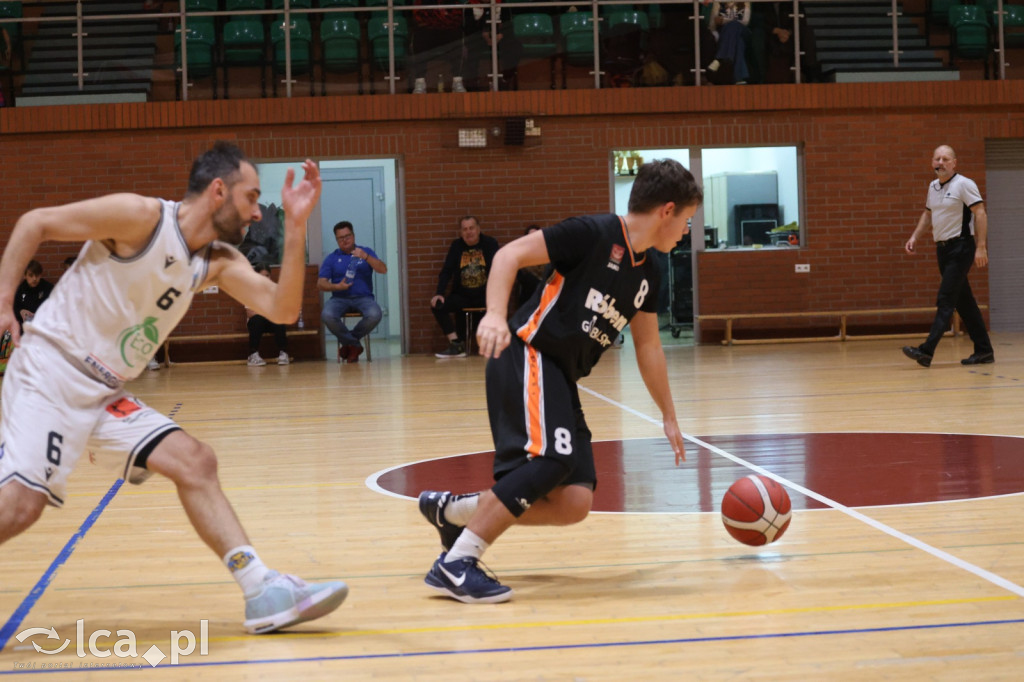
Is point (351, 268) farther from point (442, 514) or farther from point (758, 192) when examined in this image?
point (442, 514)

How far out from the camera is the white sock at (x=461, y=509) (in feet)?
12.4

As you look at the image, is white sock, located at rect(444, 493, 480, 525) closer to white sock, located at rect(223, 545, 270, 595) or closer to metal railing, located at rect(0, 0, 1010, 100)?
white sock, located at rect(223, 545, 270, 595)

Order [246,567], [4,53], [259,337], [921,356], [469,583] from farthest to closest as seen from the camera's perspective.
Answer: [4,53]
[259,337]
[921,356]
[469,583]
[246,567]

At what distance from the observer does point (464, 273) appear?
14.6 meters

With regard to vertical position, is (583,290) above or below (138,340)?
above

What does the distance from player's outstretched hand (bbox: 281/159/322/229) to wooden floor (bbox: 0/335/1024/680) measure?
120 cm

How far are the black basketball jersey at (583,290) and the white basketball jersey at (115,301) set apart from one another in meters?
1.14

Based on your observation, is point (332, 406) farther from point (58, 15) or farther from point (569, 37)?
point (58, 15)

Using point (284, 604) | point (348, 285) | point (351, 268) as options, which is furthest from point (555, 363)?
point (351, 268)

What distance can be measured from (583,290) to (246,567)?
1.37 meters

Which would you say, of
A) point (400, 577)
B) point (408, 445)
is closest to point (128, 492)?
point (408, 445)

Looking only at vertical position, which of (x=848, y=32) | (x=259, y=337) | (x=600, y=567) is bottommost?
(x=600, y=567)

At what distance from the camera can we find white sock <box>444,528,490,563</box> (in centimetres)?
357

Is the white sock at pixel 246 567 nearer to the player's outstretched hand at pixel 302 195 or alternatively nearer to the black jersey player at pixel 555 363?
the black jersey player at pixel 555 363
